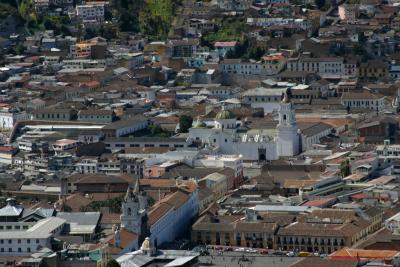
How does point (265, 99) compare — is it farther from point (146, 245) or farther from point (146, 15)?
point (146, 245)

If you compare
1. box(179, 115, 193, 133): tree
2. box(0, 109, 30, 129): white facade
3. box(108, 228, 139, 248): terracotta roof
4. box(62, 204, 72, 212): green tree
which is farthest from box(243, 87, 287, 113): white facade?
box(108, 228, 139, 248): terracotta roof

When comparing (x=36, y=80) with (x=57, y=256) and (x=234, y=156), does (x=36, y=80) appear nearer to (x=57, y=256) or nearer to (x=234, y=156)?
(x=234, y=156)

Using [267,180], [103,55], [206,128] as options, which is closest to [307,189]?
[267,180]

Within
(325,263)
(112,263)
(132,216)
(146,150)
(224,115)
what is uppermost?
(112,263)

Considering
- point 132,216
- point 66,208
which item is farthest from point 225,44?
point 132,216

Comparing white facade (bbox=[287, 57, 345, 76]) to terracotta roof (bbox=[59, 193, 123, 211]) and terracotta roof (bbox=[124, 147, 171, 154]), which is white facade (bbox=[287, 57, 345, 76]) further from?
terracotta roof (bbox=[59, 193, 123, 211])

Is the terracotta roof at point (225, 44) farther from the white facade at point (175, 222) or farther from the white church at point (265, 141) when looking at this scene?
the white facade at point (175, 222)
